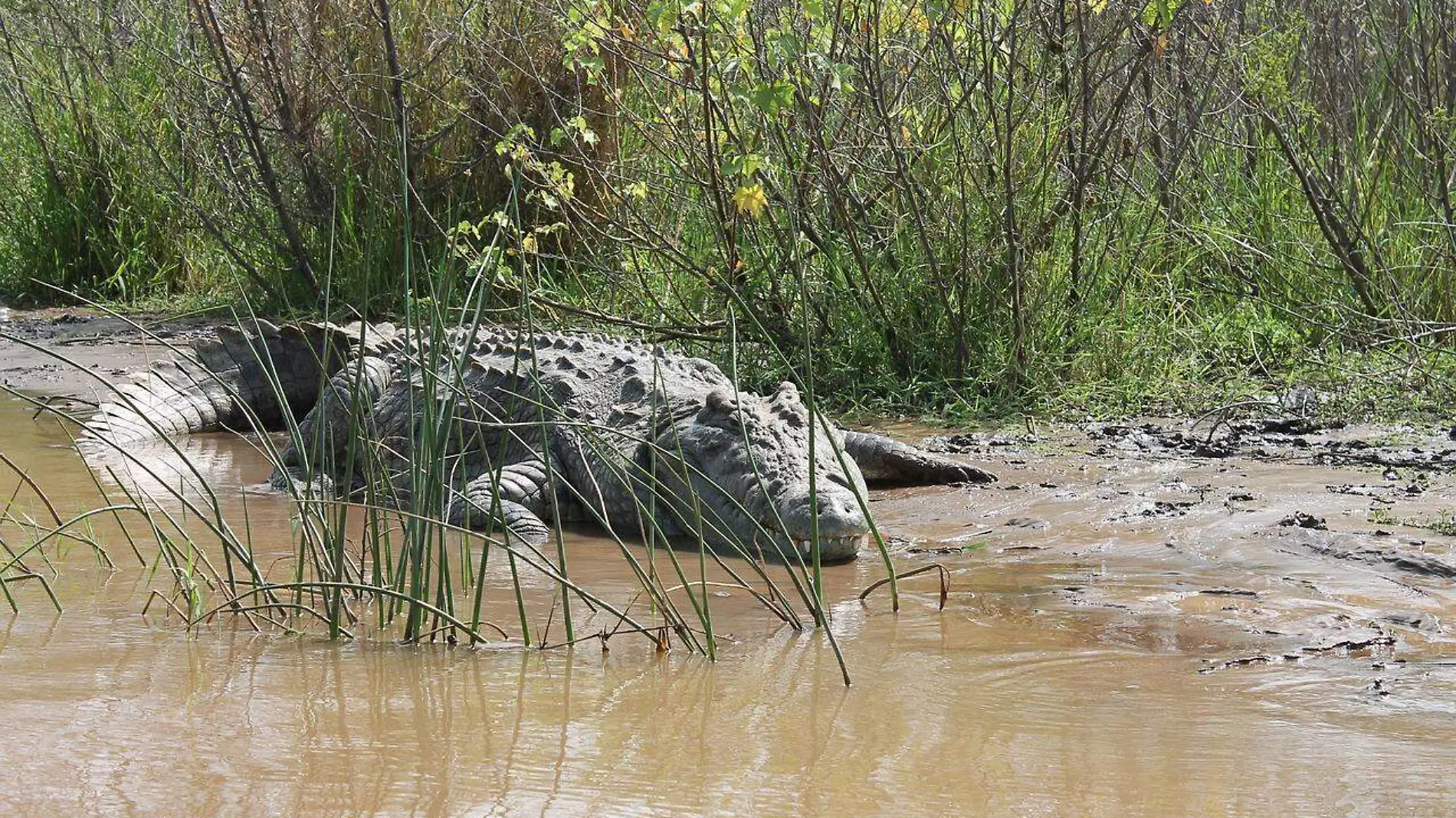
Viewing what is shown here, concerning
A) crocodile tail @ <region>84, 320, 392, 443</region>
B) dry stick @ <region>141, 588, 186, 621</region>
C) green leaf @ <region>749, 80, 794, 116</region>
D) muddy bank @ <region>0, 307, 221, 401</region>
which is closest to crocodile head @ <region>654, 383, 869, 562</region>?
green leaf @ <region>749, 80, 794, 116</region>

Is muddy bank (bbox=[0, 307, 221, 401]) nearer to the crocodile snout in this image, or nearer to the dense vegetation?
the dense vegetation

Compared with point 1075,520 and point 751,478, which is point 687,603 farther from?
point 1075,520

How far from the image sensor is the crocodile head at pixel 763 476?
387cm

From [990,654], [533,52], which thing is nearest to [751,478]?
[990,654]

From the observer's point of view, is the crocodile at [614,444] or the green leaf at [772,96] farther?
the green leaf at [772,96]

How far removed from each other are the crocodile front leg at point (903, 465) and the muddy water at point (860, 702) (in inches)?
35.4

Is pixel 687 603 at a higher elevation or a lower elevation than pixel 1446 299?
lower

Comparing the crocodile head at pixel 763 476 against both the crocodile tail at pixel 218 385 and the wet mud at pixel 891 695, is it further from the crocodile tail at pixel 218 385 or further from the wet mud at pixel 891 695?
the crocodile tail at pixel 218 385

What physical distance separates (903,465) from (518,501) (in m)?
1.27

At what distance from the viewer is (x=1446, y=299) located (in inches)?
232

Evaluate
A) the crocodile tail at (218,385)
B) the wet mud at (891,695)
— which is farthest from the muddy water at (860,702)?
the crocodile tail at (218,385)

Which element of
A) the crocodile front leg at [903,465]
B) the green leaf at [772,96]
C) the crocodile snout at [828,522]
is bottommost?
the crocodile snout at [828,522]

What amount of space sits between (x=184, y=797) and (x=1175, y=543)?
2.62 meters

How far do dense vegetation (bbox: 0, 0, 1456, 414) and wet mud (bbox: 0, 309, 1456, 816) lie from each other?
5.49ft
